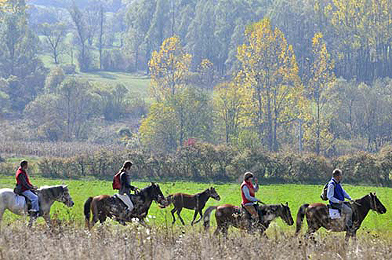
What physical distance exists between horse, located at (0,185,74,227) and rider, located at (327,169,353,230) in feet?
22.3

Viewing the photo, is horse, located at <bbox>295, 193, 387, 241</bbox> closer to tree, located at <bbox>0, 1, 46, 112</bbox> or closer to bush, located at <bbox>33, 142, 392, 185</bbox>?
bush, located at <bbox>33, 142, 392, 185</bbox>

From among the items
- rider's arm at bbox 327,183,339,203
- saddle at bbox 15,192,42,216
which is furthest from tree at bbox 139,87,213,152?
rider's arm at bbox 327,183,339,203

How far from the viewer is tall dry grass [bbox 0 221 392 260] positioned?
937 cm

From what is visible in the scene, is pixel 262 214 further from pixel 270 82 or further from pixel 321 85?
pixel 321 85

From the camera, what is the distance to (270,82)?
5866 centimetres

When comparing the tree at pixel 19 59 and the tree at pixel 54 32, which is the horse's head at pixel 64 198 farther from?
the tree at pixel 54 32

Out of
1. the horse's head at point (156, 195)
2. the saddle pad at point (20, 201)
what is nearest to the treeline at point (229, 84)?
the horse's head at point (156, 195)

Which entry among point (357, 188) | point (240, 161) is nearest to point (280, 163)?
point (240, 161)

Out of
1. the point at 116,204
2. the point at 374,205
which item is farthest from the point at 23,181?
the point at 374,205

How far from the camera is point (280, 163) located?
37.9m

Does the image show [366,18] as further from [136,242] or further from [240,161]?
[136,242]

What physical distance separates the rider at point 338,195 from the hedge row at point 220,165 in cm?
2210

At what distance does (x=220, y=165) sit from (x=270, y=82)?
21.6 meters

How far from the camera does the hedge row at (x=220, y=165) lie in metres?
37.3
